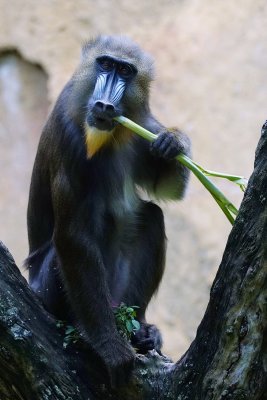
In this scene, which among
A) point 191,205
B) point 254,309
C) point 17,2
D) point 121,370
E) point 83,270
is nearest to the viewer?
point 254,309

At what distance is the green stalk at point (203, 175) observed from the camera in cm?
420

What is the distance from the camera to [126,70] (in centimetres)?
462

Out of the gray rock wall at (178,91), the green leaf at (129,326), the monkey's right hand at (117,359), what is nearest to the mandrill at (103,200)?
the monkey's right hand at (117,359)

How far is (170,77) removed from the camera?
9.67m

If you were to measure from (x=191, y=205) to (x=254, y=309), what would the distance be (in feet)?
19.8

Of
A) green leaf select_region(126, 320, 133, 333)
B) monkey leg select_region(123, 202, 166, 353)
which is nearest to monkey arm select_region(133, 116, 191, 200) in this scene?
monkey leg select_region(123, 202, 166, 353)

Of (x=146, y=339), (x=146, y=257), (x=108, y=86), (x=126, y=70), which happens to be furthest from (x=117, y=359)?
(x=126, y=70)

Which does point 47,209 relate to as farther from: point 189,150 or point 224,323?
point 224,323

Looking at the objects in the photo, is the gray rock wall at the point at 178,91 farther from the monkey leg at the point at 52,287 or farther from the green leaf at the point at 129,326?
the green leaf at the point at 129,326

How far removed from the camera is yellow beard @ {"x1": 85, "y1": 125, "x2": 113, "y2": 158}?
432 cm

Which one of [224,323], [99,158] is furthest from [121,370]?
[99,158]

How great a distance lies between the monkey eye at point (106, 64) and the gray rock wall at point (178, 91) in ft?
15.3

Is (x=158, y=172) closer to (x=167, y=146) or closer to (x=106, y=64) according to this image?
(x=167, y=146)

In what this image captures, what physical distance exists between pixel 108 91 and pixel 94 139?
28 centimetres
